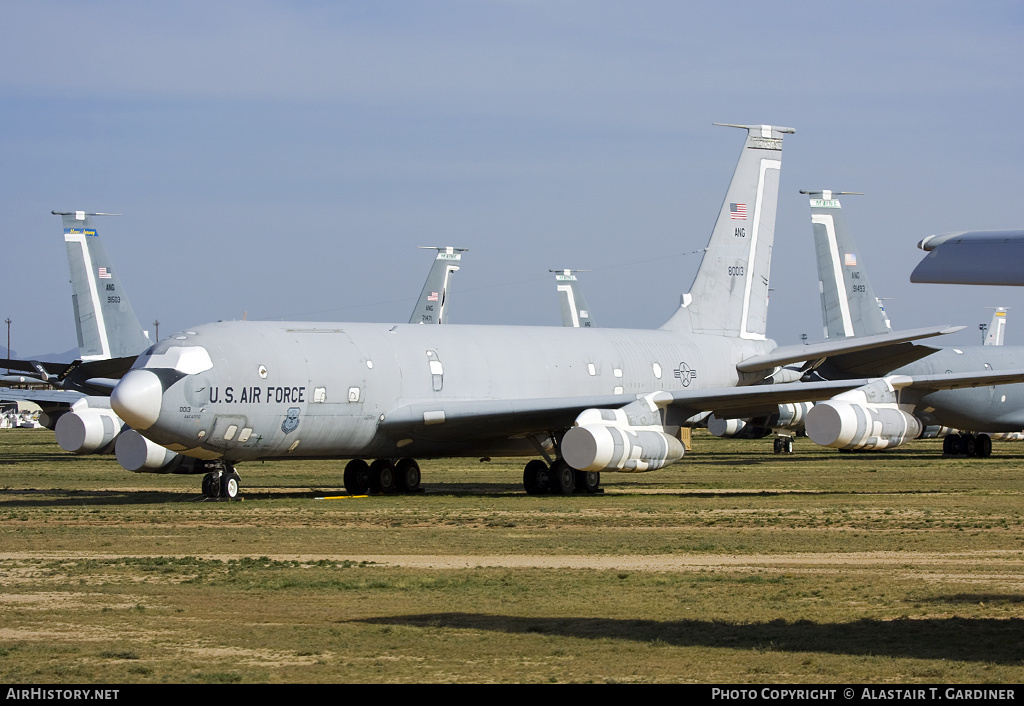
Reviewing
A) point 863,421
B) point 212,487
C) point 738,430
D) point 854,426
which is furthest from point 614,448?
point 738,430

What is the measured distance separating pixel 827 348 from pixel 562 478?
7.70 metres

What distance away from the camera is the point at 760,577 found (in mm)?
15867

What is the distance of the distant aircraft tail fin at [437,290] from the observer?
6134 cm

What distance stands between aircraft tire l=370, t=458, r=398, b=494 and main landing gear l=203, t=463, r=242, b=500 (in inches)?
137

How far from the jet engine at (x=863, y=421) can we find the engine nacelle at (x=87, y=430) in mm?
18036

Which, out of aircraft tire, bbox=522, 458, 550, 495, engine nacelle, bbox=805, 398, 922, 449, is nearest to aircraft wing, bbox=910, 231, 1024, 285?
engine nacelle, bbox=805, 398, 922, 449

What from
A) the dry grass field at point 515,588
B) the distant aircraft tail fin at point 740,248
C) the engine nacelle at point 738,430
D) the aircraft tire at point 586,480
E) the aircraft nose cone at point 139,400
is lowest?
the engine nacelle at point 738,430

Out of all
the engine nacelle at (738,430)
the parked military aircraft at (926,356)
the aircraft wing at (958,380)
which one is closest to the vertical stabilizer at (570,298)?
the engine nacelle at (738,430)

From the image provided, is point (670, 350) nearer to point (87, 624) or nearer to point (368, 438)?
point (368, 438)

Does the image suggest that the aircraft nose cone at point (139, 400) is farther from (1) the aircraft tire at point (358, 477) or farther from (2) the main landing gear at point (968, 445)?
(2) the main landing gear at point (968, 445)

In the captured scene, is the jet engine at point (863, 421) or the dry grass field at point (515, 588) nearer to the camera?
the dry grass field at point (515, 588)

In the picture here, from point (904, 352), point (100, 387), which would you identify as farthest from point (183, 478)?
point (904, 352)

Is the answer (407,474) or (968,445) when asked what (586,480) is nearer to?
(407,474)

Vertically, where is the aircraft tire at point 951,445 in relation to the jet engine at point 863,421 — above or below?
below
